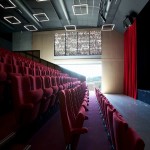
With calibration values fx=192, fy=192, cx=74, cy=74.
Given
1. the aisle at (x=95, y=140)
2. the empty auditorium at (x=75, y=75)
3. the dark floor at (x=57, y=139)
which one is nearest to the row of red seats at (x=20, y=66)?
the empty auditorium at (x=75, y=75)

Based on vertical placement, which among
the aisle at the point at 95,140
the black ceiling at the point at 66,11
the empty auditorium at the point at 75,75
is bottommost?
the aisle at the point at 95,140

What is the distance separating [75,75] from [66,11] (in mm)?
1922

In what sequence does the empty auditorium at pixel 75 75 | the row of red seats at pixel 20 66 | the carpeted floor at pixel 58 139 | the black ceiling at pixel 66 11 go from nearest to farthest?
1. the empty auditorium at pixel 75 75
2. the carpeted floor at pixel 58 139
3. the row of red seats at pixel 20 66
4. the black ceiling at pixel 66 11

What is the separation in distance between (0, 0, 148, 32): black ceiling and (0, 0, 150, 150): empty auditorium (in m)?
0.02

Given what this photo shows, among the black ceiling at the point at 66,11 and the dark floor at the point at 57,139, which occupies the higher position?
the black ceiling at the point at 66,11

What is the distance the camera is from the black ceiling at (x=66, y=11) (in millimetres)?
4020

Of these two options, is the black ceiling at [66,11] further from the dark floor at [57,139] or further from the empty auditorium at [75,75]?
the dark floor at [57,139]

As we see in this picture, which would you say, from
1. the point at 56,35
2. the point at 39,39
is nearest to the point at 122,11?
the point at 56,35

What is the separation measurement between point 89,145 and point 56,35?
563 centimetres

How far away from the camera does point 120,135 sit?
2.17ft

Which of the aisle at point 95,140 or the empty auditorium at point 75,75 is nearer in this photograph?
the empty auditorium at point 75,75

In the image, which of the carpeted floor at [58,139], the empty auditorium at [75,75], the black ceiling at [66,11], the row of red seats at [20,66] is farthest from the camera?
the black ceiling at [66,11]

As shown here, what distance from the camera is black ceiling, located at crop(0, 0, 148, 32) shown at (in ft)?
13.2

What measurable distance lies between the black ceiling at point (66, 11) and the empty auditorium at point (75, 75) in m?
0.02
